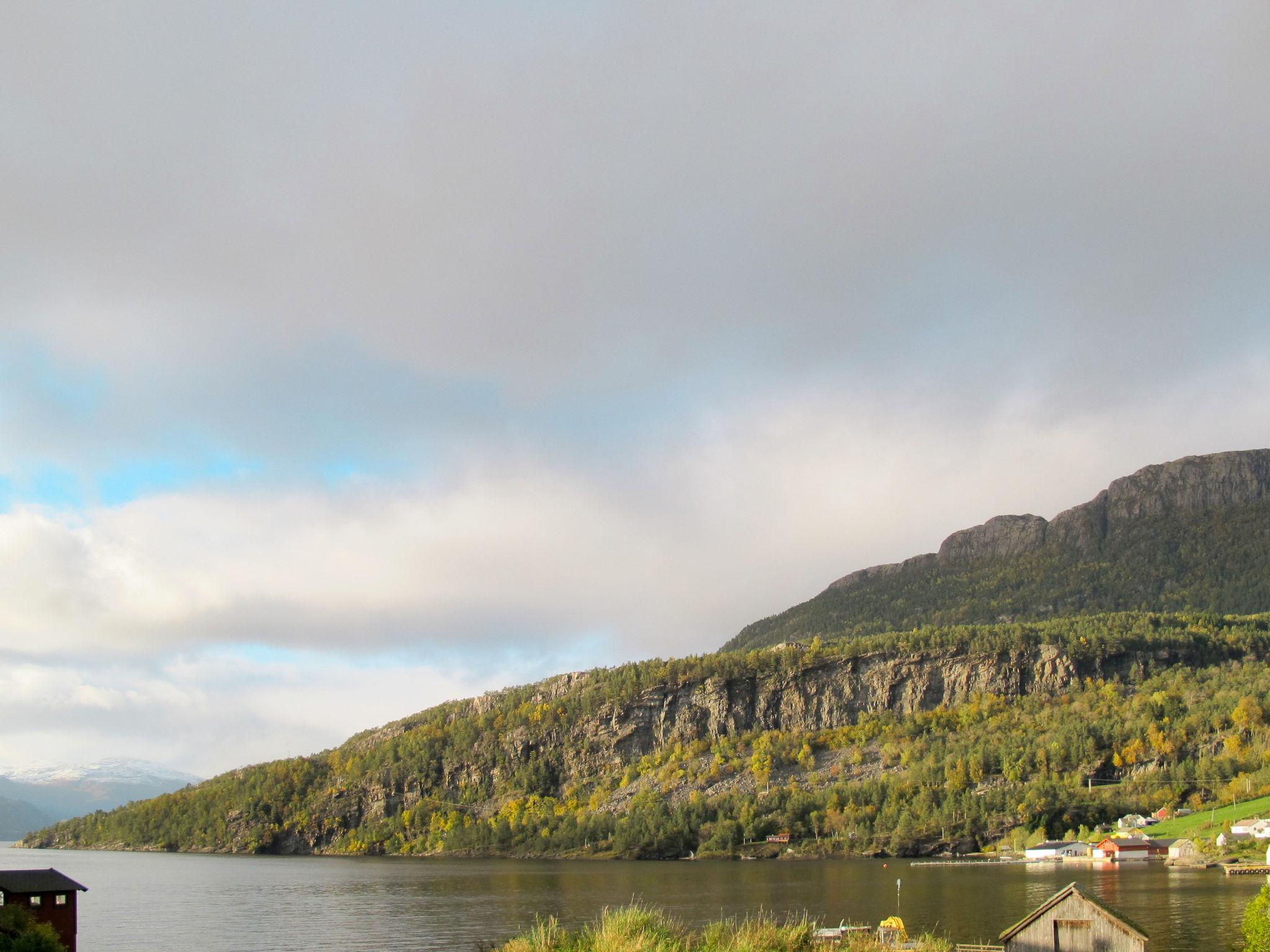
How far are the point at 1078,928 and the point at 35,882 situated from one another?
58727 millimetres

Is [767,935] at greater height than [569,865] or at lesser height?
greater

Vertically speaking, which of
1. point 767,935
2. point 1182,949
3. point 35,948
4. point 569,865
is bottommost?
point 569,865

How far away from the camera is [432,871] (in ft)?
595

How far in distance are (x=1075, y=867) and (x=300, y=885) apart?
344 ft

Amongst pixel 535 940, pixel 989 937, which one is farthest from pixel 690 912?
pixel 535 940

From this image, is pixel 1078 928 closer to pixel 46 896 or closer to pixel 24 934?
pixel 24 934

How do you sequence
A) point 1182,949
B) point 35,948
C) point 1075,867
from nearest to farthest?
point 35,948 → point 1182,949 → point 1075,867

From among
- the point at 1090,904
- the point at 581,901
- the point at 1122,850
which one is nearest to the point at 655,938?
the point at 1090,904

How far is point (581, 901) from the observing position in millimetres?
106750

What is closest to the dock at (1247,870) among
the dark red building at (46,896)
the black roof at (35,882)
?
the dark red building at (46,896)

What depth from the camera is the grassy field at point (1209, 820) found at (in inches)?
6398

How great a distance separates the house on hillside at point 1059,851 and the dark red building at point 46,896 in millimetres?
134309

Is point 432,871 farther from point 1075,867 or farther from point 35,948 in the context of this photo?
point 35,948

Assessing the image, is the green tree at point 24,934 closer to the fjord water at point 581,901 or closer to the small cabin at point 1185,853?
the fjord water at point 581,901
